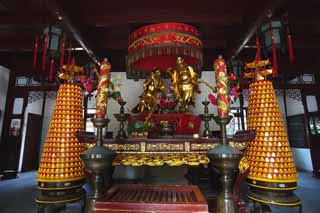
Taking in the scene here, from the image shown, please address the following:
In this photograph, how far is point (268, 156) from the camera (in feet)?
5.56

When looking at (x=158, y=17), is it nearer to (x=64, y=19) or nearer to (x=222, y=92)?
(x=64, y=19)

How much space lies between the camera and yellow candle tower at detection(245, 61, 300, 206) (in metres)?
1.62

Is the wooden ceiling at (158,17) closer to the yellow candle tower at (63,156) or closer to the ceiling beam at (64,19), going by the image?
the ceiling beam at (64,19)

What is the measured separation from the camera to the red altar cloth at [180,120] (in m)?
2.23

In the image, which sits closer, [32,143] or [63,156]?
[63,156]

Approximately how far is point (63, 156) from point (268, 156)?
2.03 m

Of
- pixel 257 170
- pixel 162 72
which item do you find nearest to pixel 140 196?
pixel 257 170

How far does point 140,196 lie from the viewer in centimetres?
156

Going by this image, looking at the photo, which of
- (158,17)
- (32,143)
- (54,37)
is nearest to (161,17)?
(158,17)

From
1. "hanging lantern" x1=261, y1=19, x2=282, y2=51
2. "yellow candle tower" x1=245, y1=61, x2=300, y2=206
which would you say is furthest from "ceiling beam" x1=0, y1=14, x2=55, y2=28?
"yellow candle tower" x1=245, y1=61, x2=300, y2=206

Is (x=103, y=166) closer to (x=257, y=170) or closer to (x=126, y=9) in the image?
(x=257, y=170)

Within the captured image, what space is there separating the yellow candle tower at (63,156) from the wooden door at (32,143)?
4.65m

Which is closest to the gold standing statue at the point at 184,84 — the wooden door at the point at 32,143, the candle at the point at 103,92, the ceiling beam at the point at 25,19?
the candle at the point at 103,92

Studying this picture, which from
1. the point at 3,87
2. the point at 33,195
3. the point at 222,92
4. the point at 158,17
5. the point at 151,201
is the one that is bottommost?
the point at 33,195
